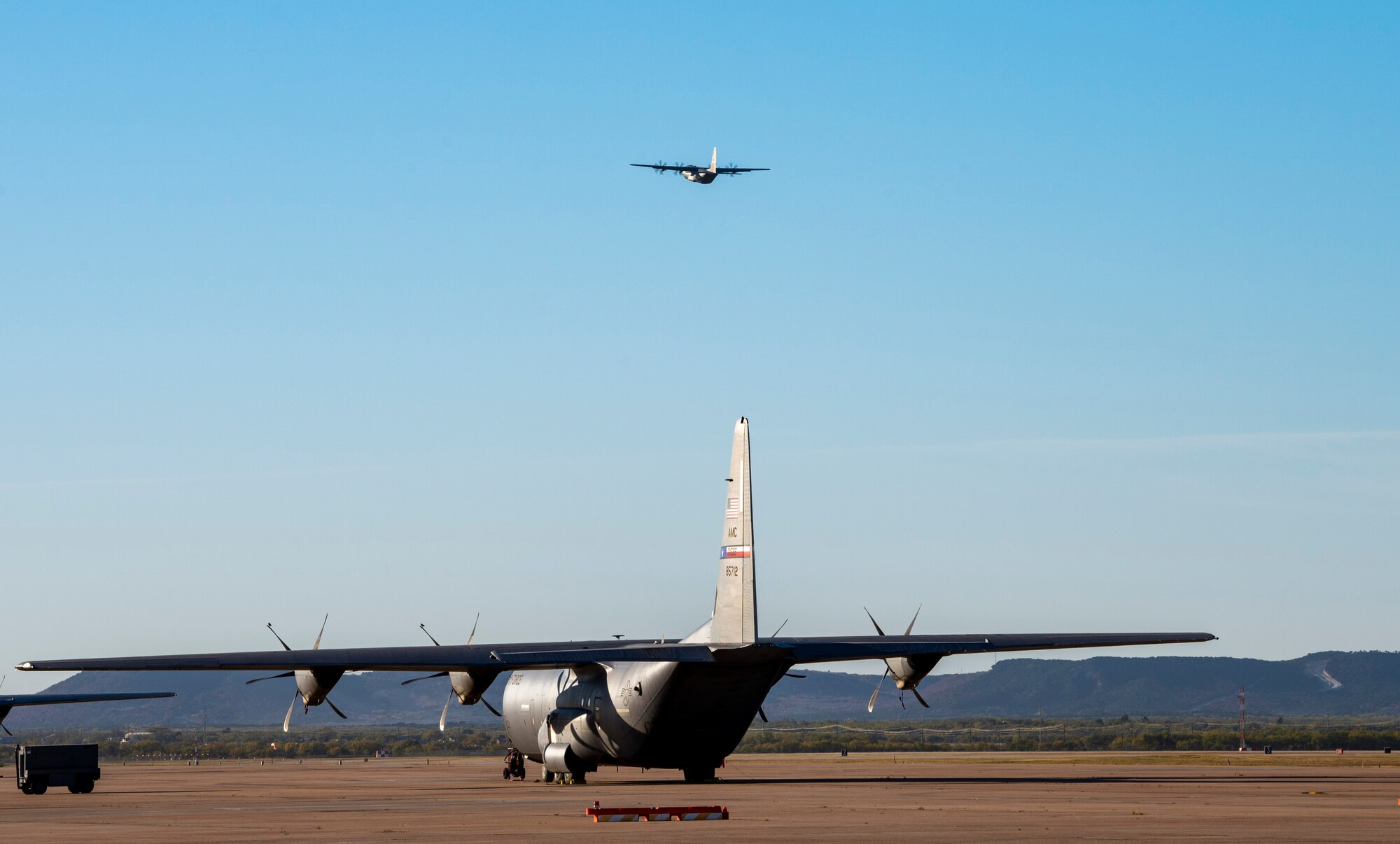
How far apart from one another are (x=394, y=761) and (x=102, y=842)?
60591mm

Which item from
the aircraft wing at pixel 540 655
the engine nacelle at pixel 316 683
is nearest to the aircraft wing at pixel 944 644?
the aircraft wing at pixel 540 655

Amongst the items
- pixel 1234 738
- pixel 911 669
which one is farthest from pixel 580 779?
pixel 1234 738

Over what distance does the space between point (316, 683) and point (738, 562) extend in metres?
11.0

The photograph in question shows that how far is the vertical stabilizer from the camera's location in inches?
1574

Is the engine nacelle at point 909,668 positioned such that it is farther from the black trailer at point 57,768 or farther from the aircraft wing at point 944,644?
the black trailer at point 57,768

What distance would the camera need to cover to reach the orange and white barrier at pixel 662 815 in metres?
29.4

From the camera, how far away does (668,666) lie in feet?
137

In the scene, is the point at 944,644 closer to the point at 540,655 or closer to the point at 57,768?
the point at 540,655

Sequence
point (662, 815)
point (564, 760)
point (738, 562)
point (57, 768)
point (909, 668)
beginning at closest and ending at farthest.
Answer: point (662, 815)
point (738, 562)
point (57, 768)
point (909, 668)
point (564, 760)

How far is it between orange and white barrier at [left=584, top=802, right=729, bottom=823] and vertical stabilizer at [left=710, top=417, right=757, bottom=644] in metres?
10.2

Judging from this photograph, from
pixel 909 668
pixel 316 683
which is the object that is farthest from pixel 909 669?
pixel 316 683

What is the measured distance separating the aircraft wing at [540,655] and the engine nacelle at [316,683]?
637 millimetres

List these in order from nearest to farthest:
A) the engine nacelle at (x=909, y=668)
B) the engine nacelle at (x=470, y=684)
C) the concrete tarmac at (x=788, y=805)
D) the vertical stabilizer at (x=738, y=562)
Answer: the concrete tarmac at (x=788, y=805) → the vertical stabilizer at (x=738, y=562) → the engine nacelle at (x=470, y=684) → the engine nacelle at (x=909, y=668)

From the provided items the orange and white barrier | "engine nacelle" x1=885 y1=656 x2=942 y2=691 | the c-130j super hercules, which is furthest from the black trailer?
"engine nacelle" x1=885 y1=656 x2=942 y2=691
